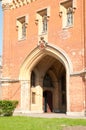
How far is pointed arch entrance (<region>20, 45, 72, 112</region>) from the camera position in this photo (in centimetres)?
2625

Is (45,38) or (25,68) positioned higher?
(45,38)

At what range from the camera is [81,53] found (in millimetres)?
23172

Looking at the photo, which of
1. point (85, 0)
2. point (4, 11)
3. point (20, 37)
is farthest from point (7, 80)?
point (85, 0)

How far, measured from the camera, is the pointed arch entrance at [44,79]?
86.1 feet

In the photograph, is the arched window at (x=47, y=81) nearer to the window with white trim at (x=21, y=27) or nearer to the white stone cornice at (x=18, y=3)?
the window with white trim at (x=21, y=27)

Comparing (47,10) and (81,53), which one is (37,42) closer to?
(47,10)

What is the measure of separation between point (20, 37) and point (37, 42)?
8.16ft

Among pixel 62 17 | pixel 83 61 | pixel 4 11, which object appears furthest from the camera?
pixel 4 11

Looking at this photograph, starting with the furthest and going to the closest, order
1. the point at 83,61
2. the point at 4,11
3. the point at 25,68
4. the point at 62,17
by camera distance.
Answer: the point at 4,11, the point at 25,68, the point at 62,17, the point at 83,61

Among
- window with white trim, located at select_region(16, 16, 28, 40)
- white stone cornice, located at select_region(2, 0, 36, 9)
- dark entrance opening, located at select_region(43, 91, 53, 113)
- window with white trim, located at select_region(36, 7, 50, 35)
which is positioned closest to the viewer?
window with white trim, located at select_region(36, 7, 50, 35)

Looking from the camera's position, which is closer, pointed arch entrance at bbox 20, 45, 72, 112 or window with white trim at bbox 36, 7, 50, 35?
pointed arch entrance at bbox 20, 45, 72, 112

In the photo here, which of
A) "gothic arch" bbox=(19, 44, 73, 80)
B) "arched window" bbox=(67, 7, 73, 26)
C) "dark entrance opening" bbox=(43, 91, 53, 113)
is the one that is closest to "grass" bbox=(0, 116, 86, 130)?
"gothic arch" bbox=(19, 44, 73, 80)

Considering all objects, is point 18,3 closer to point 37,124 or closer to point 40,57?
point 40,57

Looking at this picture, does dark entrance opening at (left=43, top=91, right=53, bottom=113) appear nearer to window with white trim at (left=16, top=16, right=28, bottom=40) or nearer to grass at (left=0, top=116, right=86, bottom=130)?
window with white trim at (left=16, top=16, right=28, bottom=40)
